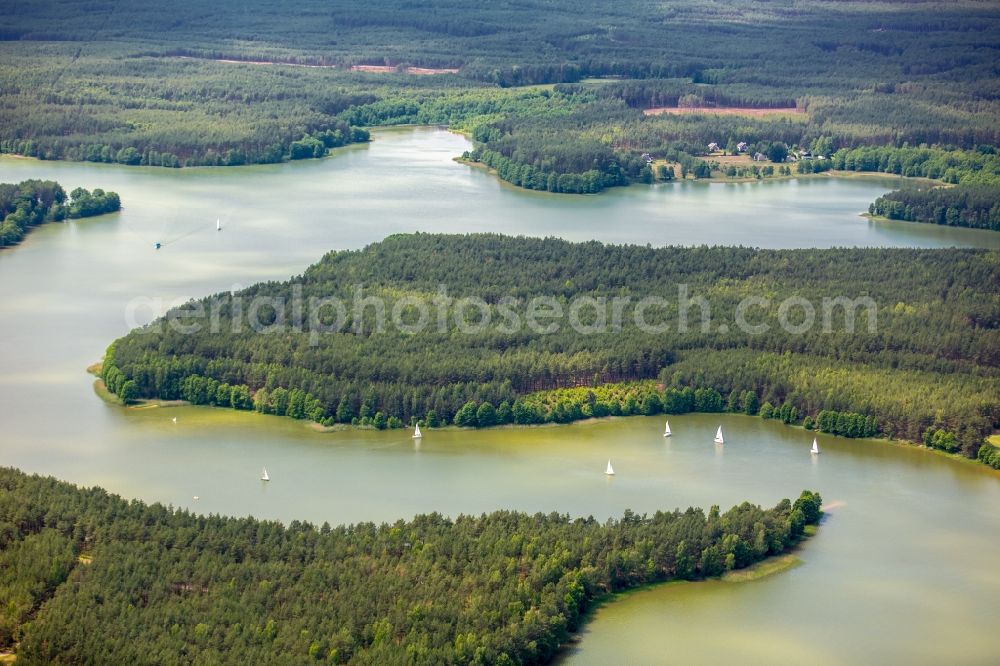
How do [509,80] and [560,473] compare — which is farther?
[509,80]

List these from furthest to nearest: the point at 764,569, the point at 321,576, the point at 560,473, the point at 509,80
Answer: the point at 509,80 → the point at 560,473 → the point at 764,569 → the point at 321,576

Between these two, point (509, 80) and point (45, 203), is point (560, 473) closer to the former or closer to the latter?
point (45, 203)

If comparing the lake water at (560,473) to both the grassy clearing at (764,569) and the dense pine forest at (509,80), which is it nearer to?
the grassy clearing at (764,569)

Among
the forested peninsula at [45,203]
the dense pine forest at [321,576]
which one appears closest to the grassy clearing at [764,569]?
the dense pine forest at [321,576]

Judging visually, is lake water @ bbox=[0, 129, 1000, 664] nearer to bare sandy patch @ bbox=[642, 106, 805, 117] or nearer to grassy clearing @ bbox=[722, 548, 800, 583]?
grassy clearing @ bbox=[722, 548, 800, 583]

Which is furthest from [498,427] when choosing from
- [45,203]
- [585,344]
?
[45,203]

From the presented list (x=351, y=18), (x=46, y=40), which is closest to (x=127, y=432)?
(x=46, y=40)

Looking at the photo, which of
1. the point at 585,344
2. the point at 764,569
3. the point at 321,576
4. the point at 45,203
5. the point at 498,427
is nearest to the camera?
the point at 321,576
